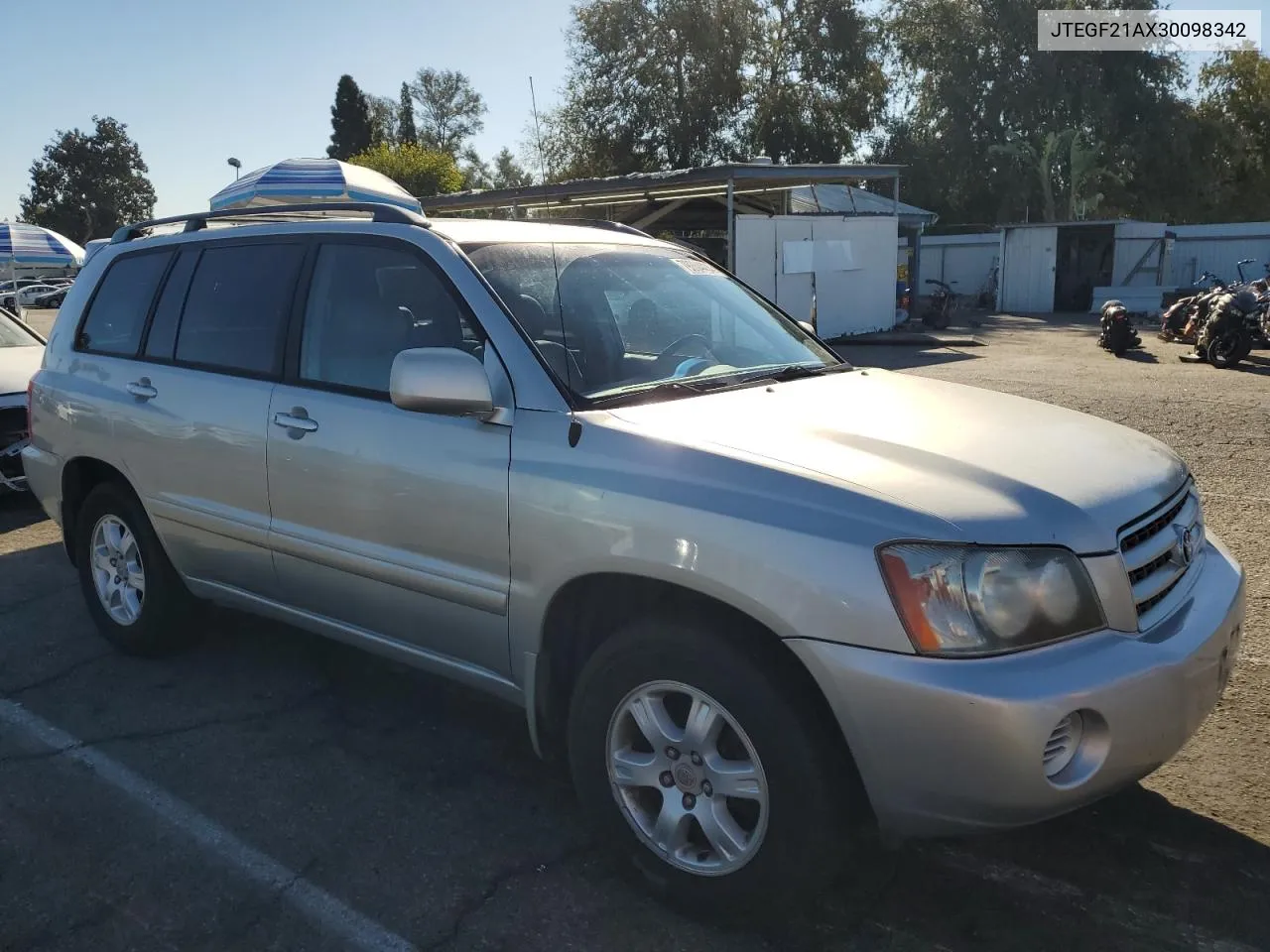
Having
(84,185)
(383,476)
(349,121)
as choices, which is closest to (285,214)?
(383,476)

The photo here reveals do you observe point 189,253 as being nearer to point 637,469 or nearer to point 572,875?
point 637,469

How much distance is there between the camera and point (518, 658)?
2.97 meters

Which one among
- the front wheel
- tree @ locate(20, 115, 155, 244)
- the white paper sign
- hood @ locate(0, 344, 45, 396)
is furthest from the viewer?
tree @ locate(20, 115, 155, 244)

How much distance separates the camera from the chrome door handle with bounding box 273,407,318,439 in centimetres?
348

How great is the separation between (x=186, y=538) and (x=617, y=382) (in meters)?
2.09

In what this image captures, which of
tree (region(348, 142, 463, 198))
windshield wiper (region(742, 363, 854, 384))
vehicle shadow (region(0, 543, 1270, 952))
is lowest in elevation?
vehicle shadow (region(0, 543, 1270, 952))

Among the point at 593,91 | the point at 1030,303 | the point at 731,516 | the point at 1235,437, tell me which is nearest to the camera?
the point at 731,516

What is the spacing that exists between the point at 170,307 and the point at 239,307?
55cm

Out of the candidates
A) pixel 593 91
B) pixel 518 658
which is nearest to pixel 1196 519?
pixel 518 658

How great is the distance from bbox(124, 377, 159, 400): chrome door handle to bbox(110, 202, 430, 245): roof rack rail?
745mm

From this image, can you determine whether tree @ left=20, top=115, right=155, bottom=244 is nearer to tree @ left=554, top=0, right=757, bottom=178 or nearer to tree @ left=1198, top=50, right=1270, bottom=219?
tree @ left=554, top=0, right=757, bottom=178

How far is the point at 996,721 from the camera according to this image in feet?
7.06

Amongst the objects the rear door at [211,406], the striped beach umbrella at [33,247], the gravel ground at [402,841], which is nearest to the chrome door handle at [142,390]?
the rear door at [211,406]

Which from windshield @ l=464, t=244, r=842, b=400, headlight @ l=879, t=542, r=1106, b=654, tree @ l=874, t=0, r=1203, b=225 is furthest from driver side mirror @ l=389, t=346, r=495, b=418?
tree @ l=874, t=0, r=1203, b=225
